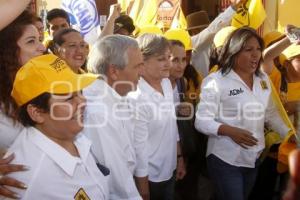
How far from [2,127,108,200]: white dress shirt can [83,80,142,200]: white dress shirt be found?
316mm

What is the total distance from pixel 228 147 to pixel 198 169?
Result: 89cm

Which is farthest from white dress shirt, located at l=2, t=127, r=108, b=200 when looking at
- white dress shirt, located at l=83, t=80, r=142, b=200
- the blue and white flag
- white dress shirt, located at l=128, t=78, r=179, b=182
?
the blue and white flag

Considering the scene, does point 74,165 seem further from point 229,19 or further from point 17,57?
point 229,19

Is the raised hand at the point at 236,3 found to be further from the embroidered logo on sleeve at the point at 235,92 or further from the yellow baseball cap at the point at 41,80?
the yellow baseball cap at the point at 41,80

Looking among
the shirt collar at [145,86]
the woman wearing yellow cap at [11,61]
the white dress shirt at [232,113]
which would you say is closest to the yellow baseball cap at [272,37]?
the white dress shirt at [232,113]

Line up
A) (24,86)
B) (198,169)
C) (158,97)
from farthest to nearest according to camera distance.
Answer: (198,169) → (158,97) → (24,86)

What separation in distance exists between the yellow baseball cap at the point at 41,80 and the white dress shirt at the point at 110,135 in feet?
1.27

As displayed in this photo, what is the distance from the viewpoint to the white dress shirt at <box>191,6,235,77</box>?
177 inches

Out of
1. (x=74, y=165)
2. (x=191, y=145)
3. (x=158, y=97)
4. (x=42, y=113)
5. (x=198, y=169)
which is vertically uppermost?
(x=42, y=113)

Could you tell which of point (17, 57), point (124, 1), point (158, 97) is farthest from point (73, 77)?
point (124, 1)

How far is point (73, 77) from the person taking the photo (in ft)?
6.12

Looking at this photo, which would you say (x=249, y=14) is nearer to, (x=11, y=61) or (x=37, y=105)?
(x=11, y=61)

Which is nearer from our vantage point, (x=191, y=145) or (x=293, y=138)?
(x=293, y=138)

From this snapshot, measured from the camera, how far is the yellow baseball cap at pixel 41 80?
1.74 metres
